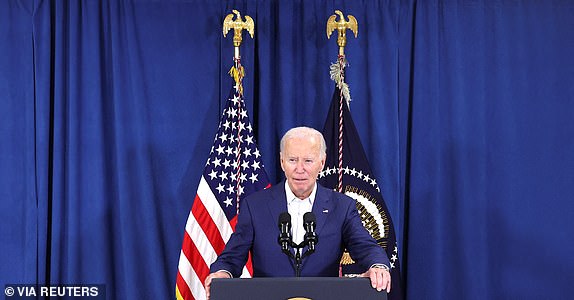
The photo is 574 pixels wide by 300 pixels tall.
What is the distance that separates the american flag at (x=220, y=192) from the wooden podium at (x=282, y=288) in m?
2.02

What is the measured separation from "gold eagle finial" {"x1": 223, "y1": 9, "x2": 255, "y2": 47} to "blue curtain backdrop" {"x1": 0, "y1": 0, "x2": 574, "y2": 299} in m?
0.26

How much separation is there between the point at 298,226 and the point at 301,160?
298 mm

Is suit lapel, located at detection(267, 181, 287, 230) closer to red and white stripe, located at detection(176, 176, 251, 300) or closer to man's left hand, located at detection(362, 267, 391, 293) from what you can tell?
man's left hand, located at detection(362, 267, 391, 293)

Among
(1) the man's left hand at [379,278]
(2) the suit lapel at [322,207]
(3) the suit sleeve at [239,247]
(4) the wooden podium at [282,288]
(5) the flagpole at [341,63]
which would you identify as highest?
(5) the flagpole at [341,63]

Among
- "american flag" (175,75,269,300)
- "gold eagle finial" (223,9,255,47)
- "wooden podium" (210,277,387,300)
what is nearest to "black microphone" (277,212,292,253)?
"wooden podium" (210,277,387,300)

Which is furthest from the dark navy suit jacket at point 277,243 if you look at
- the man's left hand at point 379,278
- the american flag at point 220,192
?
the american flag at point 220,192

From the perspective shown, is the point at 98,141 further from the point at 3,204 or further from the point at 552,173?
the point at 552,173

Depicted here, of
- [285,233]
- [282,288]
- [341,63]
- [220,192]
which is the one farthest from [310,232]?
[341,63]

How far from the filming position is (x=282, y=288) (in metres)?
2.22

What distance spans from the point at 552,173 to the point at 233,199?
2.07 m

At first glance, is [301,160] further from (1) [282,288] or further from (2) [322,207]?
(1) [282,288]

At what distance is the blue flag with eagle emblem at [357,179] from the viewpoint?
4.36 metres

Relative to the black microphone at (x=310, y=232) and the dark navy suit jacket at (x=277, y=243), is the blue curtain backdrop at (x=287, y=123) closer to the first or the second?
the dark navy suit jacket at (x=277, y=243)

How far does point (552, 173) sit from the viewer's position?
15.5 ft
